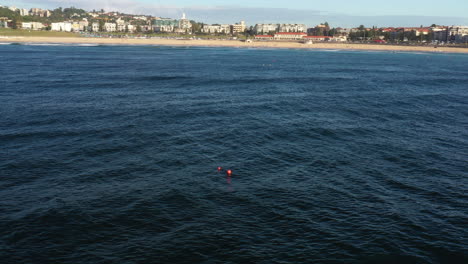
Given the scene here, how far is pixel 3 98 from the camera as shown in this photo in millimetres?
55281

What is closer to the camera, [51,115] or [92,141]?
[92,141]

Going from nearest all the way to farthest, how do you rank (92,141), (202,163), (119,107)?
1. (202,163)
2. (92,141)
3. (119,107)

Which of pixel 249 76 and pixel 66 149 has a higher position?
pixel 249 76

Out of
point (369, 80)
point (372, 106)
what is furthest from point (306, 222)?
point (369, 80)

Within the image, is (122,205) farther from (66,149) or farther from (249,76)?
(249,76)

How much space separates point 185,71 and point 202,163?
71228mm

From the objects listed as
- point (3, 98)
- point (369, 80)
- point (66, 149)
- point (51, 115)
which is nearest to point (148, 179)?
point (66, 149)

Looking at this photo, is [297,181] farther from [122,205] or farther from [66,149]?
[66,149]

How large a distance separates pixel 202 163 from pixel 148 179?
5482mm

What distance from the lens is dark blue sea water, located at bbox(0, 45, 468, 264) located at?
20.3 meters

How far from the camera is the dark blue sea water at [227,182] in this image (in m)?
Answer: 20.3

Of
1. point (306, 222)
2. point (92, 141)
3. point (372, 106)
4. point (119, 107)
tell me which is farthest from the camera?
point (372, 106)

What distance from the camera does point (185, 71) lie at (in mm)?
99938

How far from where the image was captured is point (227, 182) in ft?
93.4
